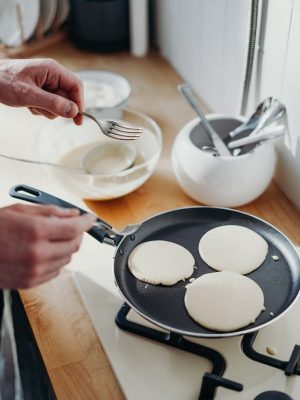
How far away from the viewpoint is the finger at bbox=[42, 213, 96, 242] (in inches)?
28.3

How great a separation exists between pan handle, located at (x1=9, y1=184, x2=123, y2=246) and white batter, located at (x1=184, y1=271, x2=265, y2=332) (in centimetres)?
14

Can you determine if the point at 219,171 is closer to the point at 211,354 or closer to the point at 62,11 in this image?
the point at 211,354

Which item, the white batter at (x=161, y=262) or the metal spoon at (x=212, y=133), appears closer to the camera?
the white batter at (x=161, y=262)

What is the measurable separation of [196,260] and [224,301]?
115mm

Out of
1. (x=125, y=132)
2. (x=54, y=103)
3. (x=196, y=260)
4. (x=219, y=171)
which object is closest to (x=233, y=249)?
(x=196, y=260)

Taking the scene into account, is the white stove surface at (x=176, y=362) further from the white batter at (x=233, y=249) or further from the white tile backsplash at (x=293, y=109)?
the white tile backsplash at (x=293, y=109)

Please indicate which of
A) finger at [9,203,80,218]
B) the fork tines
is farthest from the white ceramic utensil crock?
finger at [9,203,80,218]

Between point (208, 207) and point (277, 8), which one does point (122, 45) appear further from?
point (208, 207)

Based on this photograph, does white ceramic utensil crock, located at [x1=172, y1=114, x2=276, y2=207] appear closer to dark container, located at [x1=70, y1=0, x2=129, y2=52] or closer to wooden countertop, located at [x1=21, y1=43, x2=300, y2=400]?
wooden countertop, located at [x1=21, y1=43, x2=300, y2=400]

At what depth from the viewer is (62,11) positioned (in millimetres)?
1718

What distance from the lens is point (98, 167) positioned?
1.17 meters

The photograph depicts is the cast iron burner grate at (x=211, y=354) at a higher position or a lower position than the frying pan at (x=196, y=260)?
lower

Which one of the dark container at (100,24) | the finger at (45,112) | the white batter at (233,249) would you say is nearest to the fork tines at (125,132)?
the finger at (45,112)

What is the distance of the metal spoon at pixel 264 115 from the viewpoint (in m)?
1.10
